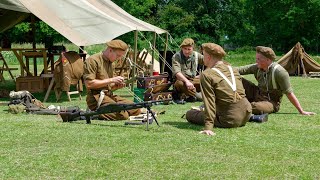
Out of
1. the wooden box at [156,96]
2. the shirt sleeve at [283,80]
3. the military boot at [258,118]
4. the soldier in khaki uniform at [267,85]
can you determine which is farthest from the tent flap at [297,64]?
the military boot at [258,118]

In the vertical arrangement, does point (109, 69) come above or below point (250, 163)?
above

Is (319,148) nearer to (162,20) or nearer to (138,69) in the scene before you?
(138,69)

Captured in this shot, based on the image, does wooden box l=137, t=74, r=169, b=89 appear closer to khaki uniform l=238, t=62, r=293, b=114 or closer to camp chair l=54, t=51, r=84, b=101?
camp chair l=54, t=51, r=84, b=101

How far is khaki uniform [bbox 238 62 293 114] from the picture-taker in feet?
24.5

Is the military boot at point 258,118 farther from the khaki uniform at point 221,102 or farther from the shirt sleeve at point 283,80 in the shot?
the shirt sleeve at point 283,80

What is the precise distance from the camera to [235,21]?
47000 millimetres

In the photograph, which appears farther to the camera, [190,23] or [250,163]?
[190,23]

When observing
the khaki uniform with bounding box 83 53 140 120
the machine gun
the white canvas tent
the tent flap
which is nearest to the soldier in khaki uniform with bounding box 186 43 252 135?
the machine gun

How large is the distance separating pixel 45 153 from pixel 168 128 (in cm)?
190

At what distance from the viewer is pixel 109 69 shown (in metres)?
7.32

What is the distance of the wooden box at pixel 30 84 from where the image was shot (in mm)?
10883

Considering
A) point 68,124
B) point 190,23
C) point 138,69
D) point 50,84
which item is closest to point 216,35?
point 190,23

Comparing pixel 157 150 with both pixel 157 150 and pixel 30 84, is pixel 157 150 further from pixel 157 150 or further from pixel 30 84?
pixel 30 84

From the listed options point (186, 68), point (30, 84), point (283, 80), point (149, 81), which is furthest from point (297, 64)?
point (283, 80)
